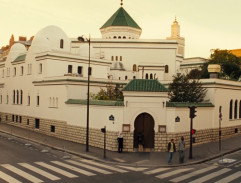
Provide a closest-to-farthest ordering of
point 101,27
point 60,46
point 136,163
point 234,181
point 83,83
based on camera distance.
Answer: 1. point 234,181
2. point 136,163
3. point 83,83
4. point 60,46
5. point 101,27

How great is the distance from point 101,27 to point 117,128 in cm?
4393

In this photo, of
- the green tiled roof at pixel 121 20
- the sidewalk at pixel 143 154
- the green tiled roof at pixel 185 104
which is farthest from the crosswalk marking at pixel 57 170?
the green tiled roof at pixel 121 20

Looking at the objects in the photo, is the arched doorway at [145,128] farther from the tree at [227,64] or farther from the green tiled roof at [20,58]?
the tree at [227,64]

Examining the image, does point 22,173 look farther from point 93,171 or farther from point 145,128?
point 145,128

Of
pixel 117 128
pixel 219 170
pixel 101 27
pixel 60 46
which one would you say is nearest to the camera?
pixel 219 170

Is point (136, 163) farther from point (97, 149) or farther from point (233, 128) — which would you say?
point (233, 128)

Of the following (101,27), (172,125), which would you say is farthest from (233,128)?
(101,27)

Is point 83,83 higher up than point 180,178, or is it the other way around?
point 83,83

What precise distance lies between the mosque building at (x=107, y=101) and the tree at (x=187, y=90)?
80 cm

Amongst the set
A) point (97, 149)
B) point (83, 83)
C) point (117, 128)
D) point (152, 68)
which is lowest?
point (97, 149)

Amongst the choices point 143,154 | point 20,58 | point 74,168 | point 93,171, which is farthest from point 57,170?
point 20,58

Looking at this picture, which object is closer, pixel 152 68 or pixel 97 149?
pixel 97 149

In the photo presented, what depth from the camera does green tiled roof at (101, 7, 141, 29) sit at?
2426 inches

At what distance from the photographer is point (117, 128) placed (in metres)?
24.3
